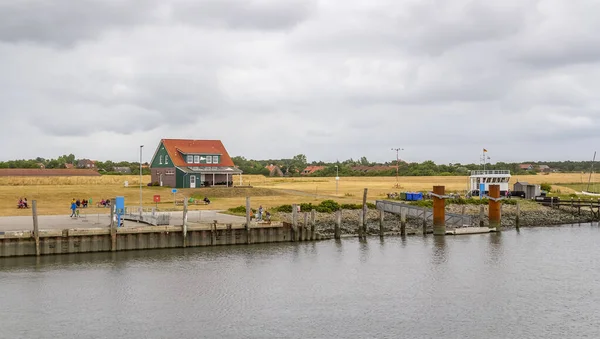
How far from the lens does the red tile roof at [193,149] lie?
3922 inches

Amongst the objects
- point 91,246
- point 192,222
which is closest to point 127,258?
point 91,246

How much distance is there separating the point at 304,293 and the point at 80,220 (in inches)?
1003

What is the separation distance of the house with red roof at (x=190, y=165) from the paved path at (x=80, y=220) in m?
33.1

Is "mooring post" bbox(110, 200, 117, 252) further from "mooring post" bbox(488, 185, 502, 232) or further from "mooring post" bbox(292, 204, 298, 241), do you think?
"mooring post" bbox(488, 185, 502, 232)

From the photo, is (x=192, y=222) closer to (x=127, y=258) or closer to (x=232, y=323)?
(x=127, y=258)

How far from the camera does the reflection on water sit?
104ft

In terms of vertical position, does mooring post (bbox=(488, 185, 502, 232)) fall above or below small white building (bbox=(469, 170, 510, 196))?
below

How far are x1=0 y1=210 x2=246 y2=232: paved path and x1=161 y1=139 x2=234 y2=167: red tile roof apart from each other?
37002mm

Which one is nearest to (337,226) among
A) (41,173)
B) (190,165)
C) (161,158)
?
(190,165)

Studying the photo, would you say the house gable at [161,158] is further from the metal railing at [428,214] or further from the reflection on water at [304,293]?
the reflection on water at [304,293]

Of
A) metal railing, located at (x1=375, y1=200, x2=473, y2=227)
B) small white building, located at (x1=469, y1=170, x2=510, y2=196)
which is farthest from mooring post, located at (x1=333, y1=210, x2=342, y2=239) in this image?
small white building, located at (x1=469, y1=170, x2=510, y2=196)

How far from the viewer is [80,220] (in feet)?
181

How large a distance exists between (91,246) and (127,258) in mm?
2927

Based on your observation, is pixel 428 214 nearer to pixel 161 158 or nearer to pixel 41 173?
pixel 161 158
